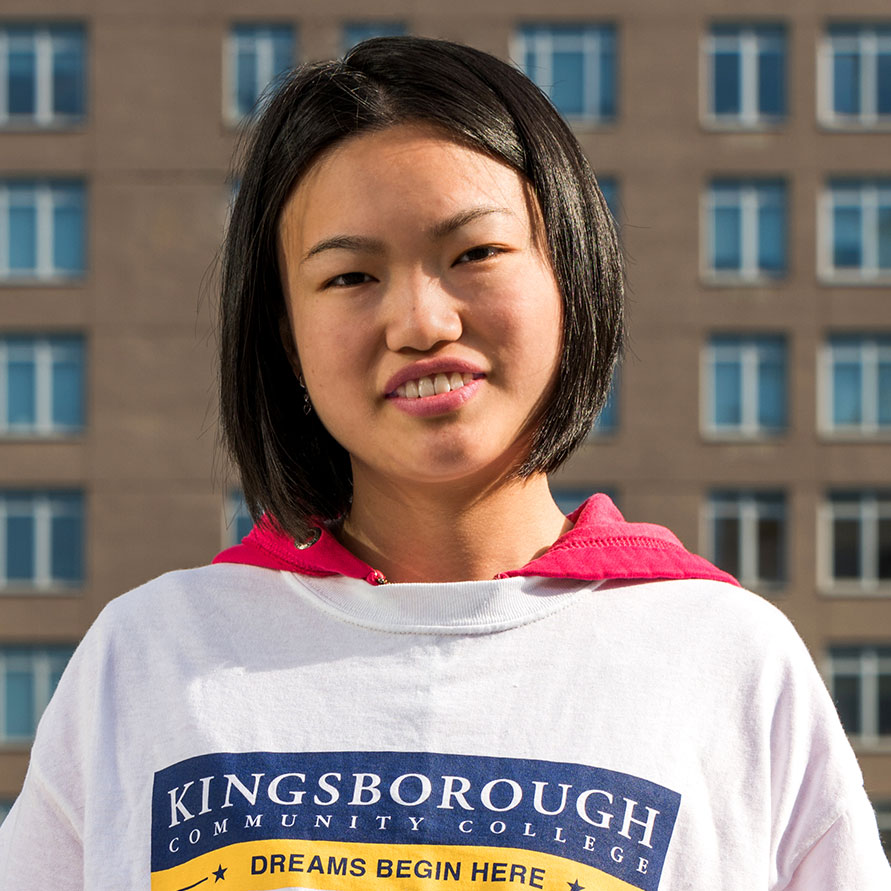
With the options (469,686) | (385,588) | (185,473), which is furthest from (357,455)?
(185,473)

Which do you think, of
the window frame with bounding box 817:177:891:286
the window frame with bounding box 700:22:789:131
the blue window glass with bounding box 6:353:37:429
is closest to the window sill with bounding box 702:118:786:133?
the window frame with bounding box 700:22:789:131

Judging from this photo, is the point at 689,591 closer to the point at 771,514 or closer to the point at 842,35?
the point at 771,514

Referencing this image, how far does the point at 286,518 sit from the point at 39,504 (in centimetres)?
2187

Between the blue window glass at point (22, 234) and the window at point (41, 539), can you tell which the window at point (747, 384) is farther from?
the blue window glass at point (22, 234)

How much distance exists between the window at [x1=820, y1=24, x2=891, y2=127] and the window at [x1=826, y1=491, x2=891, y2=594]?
560 cm

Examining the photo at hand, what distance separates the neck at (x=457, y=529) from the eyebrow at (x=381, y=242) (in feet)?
0.75

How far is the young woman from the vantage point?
1317 mm

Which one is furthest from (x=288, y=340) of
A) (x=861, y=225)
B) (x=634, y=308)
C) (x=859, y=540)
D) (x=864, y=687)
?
(x=864, y=687)

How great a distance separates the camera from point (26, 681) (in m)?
23.1

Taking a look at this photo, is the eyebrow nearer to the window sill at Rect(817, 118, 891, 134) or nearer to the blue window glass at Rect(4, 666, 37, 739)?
the window sill at Rect(817, 118, 891, 134)

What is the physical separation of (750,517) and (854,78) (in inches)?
264

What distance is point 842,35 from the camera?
23.1 meters

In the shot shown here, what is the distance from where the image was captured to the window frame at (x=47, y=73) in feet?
75.3

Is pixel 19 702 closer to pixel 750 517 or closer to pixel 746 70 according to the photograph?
pixel 750 517
